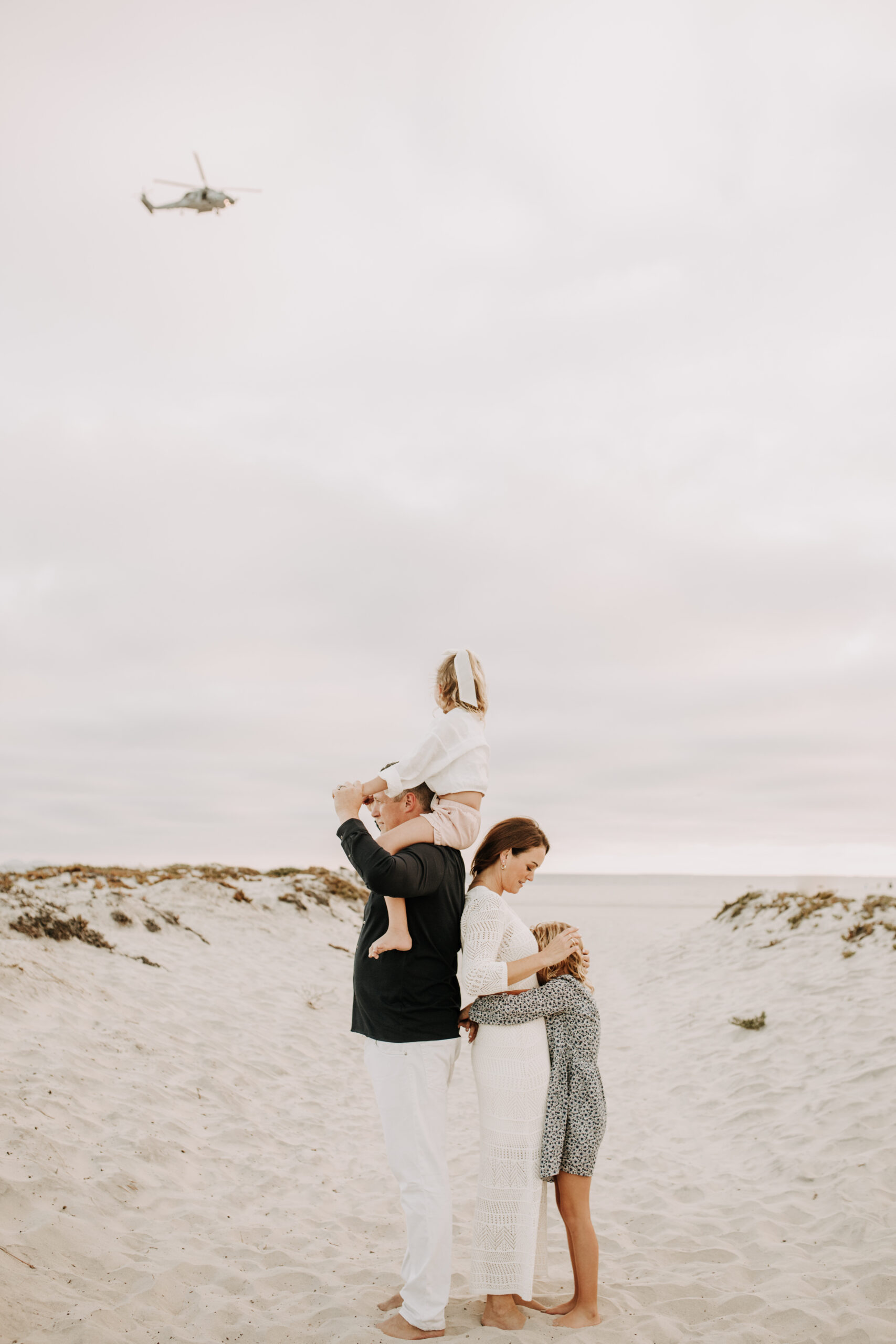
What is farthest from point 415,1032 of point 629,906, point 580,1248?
point 629,906

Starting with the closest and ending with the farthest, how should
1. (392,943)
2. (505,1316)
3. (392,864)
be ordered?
(392,864) < (392,943) < (505,1316)

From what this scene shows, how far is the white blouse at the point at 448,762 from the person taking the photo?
4.00 metres

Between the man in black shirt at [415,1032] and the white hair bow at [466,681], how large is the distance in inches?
26.4

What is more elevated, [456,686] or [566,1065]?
[456,686]

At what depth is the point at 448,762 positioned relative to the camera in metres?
4.00

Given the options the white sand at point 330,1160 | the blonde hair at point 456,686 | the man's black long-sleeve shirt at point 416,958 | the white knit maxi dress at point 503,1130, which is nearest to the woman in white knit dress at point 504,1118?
the white knit maxi dress at point 503,1130

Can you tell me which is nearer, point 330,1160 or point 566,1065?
point 566,1065

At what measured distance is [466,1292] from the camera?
14.8ft

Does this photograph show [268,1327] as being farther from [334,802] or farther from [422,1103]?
[334,802]

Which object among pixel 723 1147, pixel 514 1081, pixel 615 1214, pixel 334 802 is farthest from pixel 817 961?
pixel 334 802

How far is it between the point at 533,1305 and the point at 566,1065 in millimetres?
1213

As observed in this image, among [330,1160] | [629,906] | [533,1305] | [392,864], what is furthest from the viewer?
[629,906]

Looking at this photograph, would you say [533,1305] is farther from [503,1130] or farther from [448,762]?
[448,762]

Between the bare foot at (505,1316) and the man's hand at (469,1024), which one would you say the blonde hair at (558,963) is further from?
the bare foot at (505,1316)
